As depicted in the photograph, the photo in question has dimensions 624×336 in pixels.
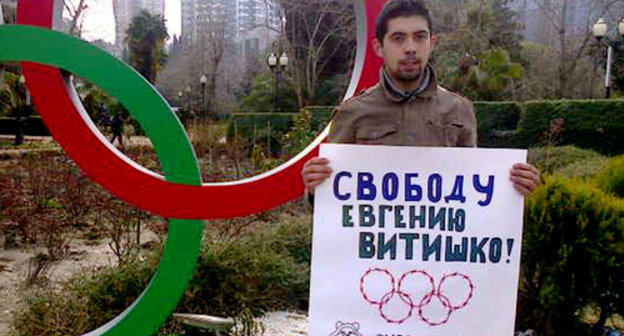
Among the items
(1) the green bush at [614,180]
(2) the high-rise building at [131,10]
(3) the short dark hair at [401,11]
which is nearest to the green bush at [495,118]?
(1) the green bush at [614,180]

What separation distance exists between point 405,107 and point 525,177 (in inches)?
19.8

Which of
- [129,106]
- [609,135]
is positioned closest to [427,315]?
[129,106]

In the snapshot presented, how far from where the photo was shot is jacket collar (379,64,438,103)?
2.21 meters

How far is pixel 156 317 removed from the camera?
138 inches

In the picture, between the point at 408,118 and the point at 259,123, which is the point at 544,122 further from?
the point at 408,118

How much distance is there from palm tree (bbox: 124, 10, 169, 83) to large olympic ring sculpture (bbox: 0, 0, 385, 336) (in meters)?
33.3

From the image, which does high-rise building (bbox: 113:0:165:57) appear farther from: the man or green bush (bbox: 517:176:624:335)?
the man

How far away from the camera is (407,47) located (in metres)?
2.16

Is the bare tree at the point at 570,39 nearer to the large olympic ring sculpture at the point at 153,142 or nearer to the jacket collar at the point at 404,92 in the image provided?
the large olympic ring sculpture at the point at 153,142

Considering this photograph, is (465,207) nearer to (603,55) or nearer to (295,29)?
(295,29)

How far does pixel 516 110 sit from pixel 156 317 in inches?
599

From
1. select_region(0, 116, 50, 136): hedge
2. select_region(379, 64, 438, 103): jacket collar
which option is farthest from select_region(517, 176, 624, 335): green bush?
select_region(0, 116, 50, 136): hedge

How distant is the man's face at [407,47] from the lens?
2.16 m

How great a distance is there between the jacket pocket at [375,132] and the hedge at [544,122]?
10914 millimetres
